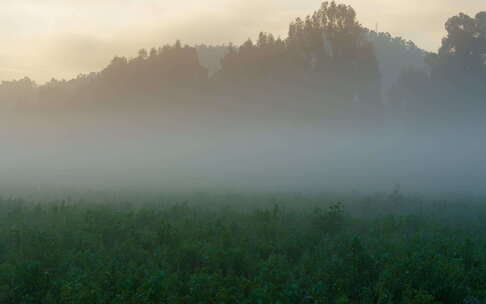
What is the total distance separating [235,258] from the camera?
10141 mm

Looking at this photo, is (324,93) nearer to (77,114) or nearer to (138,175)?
(138,175)

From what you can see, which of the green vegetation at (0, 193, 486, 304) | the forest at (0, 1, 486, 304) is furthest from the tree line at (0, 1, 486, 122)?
the green vegetation at (0, 193, 486, 304)

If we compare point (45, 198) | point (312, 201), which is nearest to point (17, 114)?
point (45, 198)

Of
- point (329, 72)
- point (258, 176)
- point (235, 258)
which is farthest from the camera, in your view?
point (329, 72)

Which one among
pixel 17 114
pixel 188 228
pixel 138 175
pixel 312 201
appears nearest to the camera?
pixel 188 228

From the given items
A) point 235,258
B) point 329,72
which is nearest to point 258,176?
point 329,72

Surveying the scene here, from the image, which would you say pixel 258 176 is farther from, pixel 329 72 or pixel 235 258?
pixel 235 258

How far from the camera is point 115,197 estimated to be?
22.0 meters

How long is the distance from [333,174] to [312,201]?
18830 mm

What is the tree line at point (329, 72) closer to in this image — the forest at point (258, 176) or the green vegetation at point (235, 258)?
the forest at point (258, 176)

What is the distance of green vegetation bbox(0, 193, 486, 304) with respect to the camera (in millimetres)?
8109

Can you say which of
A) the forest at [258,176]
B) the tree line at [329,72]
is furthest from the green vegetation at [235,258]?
the tree line at [329,72]

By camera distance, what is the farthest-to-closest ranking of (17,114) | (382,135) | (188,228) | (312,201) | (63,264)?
(17,114)
(382,135)
(312,201)
(188,228)
(63,264)

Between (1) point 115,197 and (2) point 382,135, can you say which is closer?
(1) point 115,197
